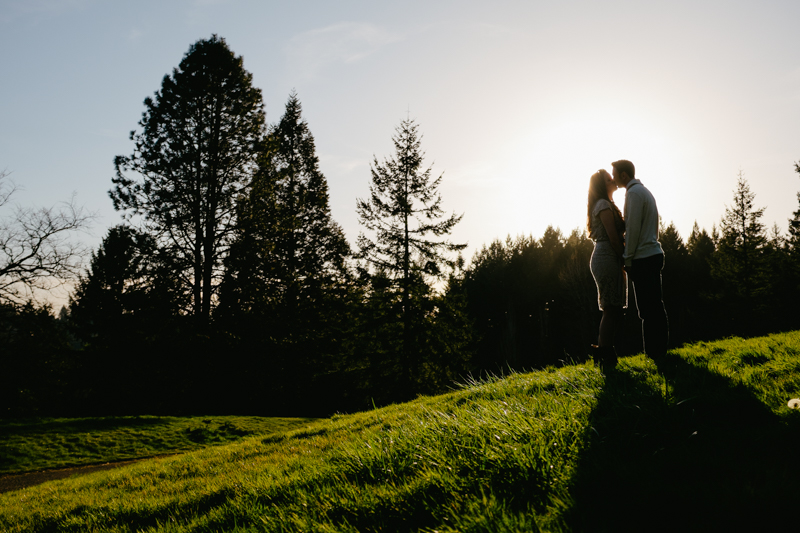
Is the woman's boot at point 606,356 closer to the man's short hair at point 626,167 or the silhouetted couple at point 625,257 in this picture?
the silhouetted couple at point 625,257

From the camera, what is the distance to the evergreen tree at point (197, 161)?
1748cm

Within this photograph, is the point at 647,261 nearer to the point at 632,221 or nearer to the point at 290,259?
the point at 632,221

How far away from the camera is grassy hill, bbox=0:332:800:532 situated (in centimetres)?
157

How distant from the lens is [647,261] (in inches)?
179

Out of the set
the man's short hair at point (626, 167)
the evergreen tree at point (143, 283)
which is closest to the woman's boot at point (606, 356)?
the man's short hair at point (626, 167)

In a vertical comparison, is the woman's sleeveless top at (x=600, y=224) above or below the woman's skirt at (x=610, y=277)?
above

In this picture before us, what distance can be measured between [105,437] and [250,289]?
739 centimetres

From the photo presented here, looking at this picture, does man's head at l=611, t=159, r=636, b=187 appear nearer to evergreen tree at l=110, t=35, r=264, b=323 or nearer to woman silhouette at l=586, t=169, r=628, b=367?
woman silhouette at l=586, t=169, r=628, b=367

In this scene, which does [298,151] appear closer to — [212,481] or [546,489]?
[212,481]

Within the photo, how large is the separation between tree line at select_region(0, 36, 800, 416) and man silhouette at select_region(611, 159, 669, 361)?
1650 centimetres

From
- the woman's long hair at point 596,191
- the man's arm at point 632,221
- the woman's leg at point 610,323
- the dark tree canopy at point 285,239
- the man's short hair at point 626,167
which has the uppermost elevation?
the dark tree canopy at point 285,239

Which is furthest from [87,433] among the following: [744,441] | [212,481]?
[744,441]

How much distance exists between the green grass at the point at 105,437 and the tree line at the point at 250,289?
296cm

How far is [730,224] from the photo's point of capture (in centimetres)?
3183
